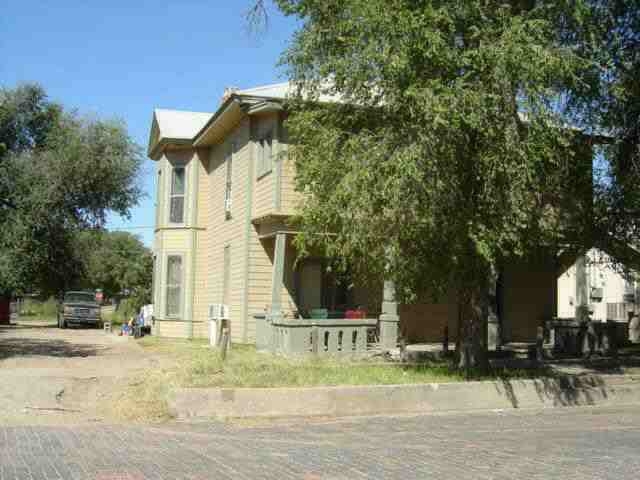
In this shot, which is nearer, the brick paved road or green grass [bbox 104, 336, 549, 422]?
the brick paved road

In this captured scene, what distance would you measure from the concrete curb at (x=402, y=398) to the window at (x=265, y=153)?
9.59m

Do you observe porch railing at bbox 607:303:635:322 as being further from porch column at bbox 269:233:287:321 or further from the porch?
porch column at bbox 269:233:287:321

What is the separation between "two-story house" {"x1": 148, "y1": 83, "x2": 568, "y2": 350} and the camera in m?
19.7

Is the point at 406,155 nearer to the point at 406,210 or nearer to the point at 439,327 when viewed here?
the point at 406,210

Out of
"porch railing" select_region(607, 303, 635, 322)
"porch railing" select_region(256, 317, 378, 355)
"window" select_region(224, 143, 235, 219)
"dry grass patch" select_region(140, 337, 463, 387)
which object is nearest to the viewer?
"dry grass patch" select_region(140, 337, 463, 387)

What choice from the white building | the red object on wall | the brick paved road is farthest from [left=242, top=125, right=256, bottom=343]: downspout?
the red object on wall

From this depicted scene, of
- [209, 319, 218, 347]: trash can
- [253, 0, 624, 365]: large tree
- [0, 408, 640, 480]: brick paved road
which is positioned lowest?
[0, 408, 640, 480]: brick paved road

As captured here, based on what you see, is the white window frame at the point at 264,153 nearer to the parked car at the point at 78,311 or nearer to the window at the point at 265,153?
the window at the point at 265,153

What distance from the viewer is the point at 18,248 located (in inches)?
671

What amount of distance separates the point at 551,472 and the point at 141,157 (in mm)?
19130

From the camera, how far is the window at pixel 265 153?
65.7 feet

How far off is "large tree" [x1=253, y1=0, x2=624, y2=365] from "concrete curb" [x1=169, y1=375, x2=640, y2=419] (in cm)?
176

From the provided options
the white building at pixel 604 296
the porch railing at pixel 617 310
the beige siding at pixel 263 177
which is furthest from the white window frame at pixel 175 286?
the porch railing at pixel 617 310

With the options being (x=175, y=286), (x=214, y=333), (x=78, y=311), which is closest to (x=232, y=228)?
(x=214, y=333)
